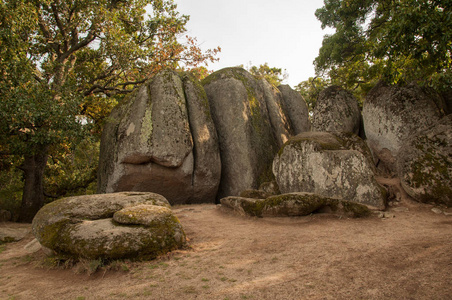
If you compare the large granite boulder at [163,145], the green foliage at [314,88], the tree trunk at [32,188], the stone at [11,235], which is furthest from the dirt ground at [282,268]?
the green foliage at [314,88]

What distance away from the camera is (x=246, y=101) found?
13062mm

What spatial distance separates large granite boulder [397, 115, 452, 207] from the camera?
711cm

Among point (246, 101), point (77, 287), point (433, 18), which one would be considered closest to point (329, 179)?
point (433, 18)

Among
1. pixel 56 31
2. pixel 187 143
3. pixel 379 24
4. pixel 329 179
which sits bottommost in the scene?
pixel 329 179

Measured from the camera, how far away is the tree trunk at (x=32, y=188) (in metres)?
10.9

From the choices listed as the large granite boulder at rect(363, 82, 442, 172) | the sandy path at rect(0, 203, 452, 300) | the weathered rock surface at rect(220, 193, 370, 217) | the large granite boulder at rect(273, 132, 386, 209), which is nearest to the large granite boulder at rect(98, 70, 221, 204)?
the large granite boulder at rect(273, 132, 386, 209)

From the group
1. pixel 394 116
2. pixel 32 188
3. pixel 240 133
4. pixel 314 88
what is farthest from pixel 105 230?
pixel 314 88

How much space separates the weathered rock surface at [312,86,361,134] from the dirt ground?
21.1 ft

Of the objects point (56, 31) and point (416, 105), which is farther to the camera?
point (56, 31)

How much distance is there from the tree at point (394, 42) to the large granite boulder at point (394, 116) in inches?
20.5

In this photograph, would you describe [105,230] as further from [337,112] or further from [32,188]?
[337,112]

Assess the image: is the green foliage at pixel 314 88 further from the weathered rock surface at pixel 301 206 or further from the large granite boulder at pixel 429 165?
the weathered rock surface at pixel 301 206

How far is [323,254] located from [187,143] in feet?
24.3

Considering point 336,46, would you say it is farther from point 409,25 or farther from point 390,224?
point 390,224
